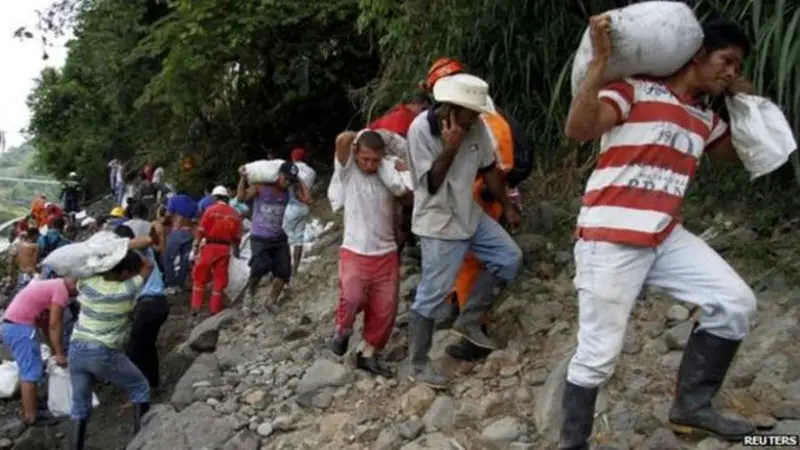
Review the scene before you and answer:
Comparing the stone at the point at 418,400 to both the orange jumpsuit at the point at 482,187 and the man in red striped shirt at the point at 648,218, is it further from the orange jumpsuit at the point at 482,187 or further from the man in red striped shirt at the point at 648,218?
the man in red striped shirt at the point at 648,218

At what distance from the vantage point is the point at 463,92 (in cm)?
429

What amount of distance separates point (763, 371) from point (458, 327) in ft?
5.53

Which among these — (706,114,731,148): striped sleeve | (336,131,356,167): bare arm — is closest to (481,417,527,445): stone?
(706,114,731,148): striped sleeve

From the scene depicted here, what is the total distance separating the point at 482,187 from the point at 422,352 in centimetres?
102

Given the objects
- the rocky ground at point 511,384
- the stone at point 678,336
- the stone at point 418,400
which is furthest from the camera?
the stone at point 418,400

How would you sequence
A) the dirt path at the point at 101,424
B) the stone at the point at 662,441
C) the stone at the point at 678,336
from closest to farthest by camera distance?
the stone at the point at 662,441 < the stone at the point at 678,336 < the dirt path at the point at 101,424

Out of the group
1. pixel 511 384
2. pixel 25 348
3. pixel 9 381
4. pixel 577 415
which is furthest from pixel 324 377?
pixel 9 381

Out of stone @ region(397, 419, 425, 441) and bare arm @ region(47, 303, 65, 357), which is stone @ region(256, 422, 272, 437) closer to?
stone @ region(397, 419, 425, 441)

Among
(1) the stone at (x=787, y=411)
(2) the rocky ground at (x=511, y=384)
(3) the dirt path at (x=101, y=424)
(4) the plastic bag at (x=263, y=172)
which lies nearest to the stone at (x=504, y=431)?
(2) the rocky ground at (x=511, y=384)

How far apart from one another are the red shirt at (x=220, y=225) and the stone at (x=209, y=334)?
0.99 metres

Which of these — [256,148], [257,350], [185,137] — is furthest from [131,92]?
[257,350]

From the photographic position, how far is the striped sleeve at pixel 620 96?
315cm

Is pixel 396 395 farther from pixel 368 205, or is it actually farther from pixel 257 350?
pixel 257 350

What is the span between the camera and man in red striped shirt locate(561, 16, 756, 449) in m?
3.20
